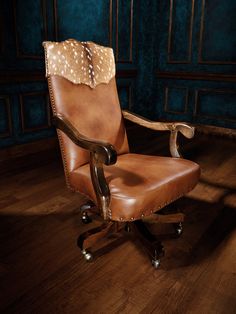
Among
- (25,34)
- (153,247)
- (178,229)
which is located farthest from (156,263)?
(25,34)

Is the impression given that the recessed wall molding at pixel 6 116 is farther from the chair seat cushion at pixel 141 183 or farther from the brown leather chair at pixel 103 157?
the chair seat cushion at pixel 141 183

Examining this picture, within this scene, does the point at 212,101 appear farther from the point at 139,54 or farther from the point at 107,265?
the point at 107,265

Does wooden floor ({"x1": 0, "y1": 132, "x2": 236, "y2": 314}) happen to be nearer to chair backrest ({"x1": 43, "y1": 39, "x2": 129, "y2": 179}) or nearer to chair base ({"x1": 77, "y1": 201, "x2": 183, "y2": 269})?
chair base ({"x1": 77, "y1": 201, "x2": 183, "y2": 269})

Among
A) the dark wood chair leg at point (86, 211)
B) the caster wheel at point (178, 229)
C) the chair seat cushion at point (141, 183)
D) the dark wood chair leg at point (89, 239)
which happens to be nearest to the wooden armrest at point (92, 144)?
the chair seat cushion at point (141, 183)

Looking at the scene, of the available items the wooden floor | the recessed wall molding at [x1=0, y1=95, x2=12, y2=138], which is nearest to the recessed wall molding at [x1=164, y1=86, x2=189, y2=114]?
the wooden floor

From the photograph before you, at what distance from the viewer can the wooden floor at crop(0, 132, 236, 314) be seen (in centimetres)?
132

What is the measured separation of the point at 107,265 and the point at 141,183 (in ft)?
1.66

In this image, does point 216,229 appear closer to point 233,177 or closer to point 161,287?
point 161,287

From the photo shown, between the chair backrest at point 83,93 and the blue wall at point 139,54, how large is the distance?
1.52 meters

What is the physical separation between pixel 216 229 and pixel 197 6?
3.45 meters

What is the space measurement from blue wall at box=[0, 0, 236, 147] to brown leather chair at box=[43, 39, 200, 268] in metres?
1.54

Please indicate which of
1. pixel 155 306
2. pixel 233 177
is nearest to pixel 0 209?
pixel 155 306

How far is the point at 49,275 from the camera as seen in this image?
1.49m

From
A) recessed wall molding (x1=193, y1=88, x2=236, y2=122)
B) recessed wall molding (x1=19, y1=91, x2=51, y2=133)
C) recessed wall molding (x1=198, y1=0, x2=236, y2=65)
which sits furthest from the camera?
recessed wall molding (x1=193, y1=88, x2=236, y2=122)
